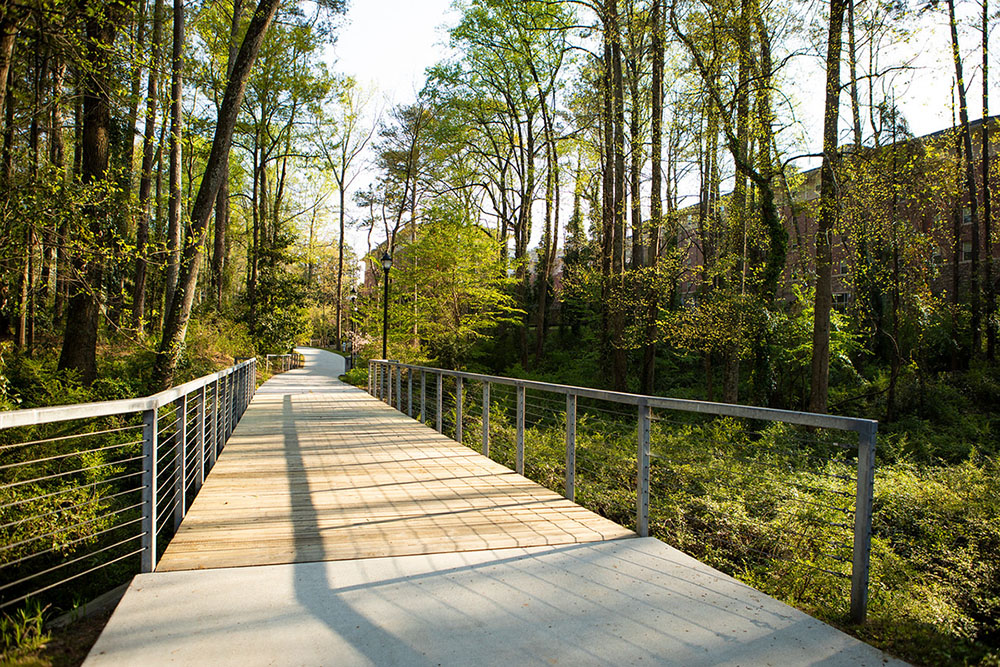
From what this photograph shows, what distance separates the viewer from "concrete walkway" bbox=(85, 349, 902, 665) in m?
2.40

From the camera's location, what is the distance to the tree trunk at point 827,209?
11.9 meters

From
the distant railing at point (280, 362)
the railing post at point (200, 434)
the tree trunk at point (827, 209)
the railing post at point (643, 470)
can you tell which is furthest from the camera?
the distant railing at point (280, 362)

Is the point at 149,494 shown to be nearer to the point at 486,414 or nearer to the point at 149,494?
A: the point at 149,494

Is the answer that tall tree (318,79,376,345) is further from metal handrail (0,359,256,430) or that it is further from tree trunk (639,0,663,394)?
metal handrail (0,359,256,430)

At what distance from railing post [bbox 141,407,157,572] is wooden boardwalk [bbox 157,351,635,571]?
11cm

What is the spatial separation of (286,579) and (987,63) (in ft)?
71.4

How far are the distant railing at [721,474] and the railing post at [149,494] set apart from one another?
2930mm

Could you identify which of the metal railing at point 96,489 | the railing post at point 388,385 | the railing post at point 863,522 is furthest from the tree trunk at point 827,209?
the metal railing at point 96,489

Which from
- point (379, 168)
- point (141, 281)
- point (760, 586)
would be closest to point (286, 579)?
point (760, 586)

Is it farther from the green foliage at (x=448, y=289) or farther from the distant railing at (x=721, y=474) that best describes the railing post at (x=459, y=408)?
the green foliage at (x=448, y=289)

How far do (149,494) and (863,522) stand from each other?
147 inches

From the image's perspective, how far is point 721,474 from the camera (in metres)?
8.29

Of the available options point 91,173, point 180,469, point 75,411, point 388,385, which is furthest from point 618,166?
point 75,411

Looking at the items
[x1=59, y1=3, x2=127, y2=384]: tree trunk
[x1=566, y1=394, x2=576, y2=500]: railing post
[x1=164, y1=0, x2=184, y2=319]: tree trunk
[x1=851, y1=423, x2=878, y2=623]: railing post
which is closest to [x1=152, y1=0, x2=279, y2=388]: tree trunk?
[x1=59, y1=3, x2=127, y2=384]: tree trunk
